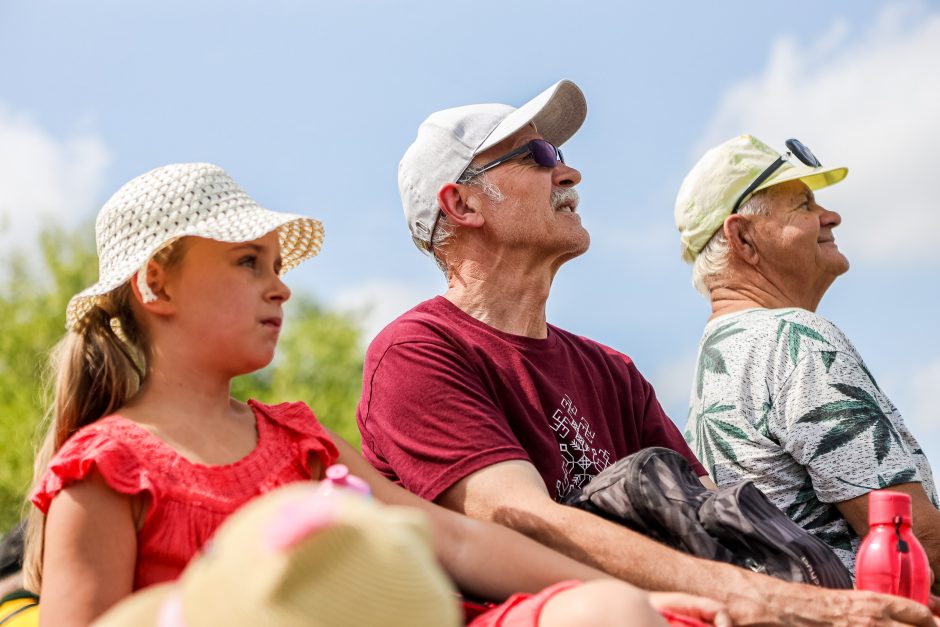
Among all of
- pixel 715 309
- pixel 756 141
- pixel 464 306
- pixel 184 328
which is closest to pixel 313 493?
pixel 184 328

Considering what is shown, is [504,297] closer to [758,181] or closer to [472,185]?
[472,185]

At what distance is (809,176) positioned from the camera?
423 cm

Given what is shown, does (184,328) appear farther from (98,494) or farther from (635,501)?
(635,501)

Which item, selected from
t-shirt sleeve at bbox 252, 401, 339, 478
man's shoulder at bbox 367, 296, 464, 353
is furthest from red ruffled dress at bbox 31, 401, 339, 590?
man's shoulder at bbox 367, 296, 464, 353

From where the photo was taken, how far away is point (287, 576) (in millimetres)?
1310

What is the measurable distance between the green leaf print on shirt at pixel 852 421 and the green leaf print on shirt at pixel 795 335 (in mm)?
168

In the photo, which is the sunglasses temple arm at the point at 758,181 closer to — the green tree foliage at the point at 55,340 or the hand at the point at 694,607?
the hand at the point at 694,607

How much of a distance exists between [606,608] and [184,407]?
3.73 feet

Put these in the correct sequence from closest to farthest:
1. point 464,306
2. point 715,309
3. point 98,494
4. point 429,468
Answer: point 98,494, point 429,468, point 464,306, point 715,309

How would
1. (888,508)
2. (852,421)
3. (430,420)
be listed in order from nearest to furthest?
(888,508) < (430,420) < (852,421)

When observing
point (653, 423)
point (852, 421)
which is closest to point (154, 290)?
point (653, 423)

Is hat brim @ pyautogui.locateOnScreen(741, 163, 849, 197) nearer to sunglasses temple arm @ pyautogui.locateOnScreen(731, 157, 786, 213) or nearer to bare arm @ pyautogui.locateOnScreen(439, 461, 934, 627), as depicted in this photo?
sunglasses temple arm @ pyautogui.locateOnScreen(731, 157, 786, 213)

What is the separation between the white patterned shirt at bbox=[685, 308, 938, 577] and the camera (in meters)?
3.39

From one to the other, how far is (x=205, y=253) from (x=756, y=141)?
101 inches
